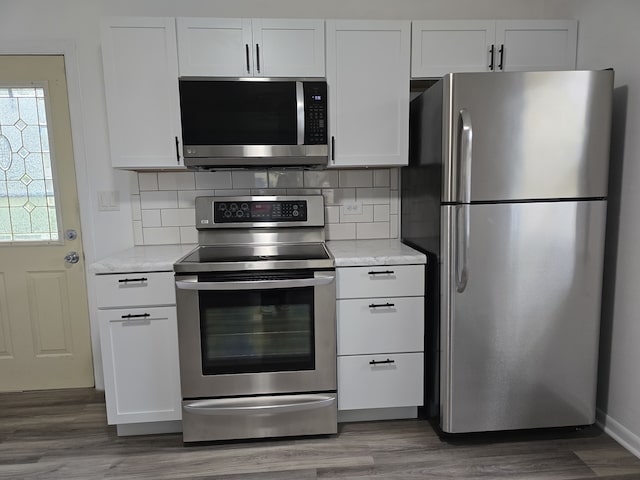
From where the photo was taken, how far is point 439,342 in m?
1.88

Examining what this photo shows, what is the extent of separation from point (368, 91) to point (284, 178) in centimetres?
72

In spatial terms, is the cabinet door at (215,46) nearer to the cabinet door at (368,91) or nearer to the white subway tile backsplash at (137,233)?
the cabinet door at (368,91)

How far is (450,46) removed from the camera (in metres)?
2.11

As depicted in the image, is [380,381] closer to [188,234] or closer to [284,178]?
[284,178]

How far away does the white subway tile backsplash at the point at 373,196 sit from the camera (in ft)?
8.25

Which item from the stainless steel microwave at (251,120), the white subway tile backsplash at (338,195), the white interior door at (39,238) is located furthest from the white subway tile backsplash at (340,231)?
the white interior door at (39,238)

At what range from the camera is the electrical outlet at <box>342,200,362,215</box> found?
8.23 ft

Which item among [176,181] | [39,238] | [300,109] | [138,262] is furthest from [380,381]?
[39,238]

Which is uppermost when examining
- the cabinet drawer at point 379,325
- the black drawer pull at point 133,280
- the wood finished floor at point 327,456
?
the black drawer pull at point 133,280

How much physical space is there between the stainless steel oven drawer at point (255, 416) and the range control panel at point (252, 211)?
1.00 metres

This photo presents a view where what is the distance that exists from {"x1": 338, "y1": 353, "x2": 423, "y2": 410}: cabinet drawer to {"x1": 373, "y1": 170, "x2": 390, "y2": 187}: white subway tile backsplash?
108 centimetres

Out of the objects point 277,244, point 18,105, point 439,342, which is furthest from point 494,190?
point 18,105

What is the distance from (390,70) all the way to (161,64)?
1.21m

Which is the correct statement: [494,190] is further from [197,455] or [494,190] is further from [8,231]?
[8,231]
